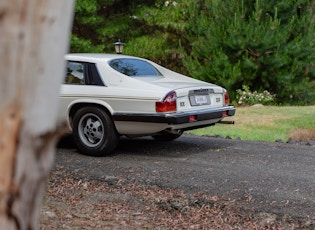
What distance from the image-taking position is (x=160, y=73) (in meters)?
8.48

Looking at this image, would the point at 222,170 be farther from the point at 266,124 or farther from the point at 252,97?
the point at 252,97

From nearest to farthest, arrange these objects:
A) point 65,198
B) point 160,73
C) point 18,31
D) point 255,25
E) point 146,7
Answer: point 18,31, point 65,198, point 160,73, point 255,25, point 146,7

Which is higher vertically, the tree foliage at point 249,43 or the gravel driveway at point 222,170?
the tree foliage at point 249,43

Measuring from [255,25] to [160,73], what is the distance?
12.4 meters

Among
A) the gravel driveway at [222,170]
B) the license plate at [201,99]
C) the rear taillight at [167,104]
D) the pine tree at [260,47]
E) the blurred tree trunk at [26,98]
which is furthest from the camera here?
the pine tree at [260,47]

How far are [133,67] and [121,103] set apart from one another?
3.19 feet

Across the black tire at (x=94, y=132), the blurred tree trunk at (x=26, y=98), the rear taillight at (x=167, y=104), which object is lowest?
the black tire at (x=94, y=132)

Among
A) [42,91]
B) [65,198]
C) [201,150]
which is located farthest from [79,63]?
[42,91]

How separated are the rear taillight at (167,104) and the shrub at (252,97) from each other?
43.6 feet

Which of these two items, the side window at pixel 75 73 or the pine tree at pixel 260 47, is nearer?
the side window at pixel 75 73

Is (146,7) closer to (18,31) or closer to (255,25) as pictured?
(255,25)

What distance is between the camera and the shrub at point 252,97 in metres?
20.1

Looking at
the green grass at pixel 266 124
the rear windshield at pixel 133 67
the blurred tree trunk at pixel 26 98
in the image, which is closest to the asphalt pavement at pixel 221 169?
the rear windshield at pixel 133 67

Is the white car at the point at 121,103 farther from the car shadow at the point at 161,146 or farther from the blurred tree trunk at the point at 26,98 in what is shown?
the blurred tree trunk at the point at 26,98
